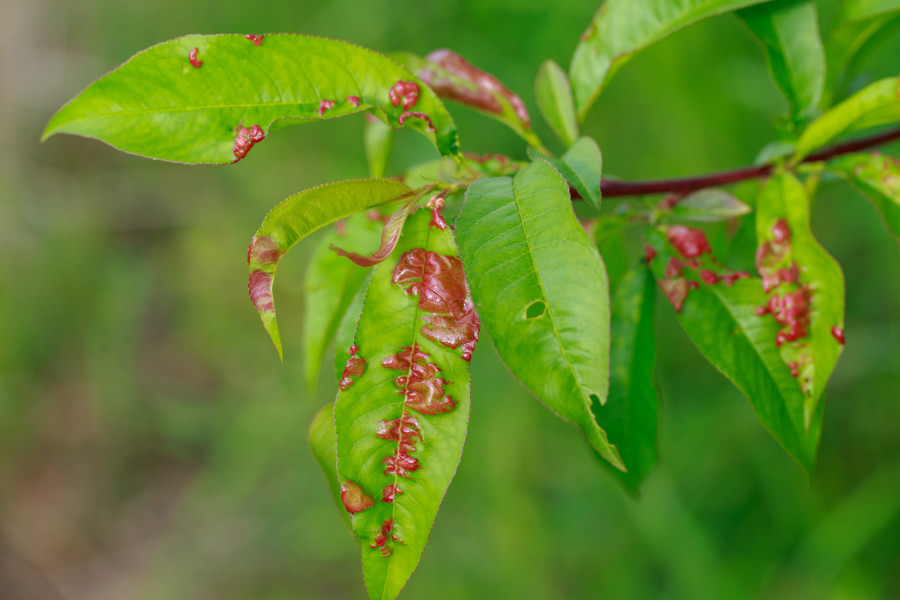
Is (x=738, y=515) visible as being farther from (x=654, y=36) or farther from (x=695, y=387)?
(x=654, y=36)

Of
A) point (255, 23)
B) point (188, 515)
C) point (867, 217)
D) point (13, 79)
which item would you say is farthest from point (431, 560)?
point (13, 79)

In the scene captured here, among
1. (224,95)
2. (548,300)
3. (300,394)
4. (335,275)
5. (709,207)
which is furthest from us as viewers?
(300,394)

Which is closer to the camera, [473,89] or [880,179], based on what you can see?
[880,179]

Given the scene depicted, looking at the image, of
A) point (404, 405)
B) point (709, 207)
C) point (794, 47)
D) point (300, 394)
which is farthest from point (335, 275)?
point (300, 394)

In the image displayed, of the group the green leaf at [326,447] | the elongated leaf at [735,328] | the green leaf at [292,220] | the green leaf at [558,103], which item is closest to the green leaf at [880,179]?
the elongated leaf at [735,328]

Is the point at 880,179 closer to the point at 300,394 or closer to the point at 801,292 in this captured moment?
the point at 801,292

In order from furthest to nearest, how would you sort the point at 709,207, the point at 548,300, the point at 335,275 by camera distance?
the point at 335,275 → the point at 709,207 → the point at 548,300
